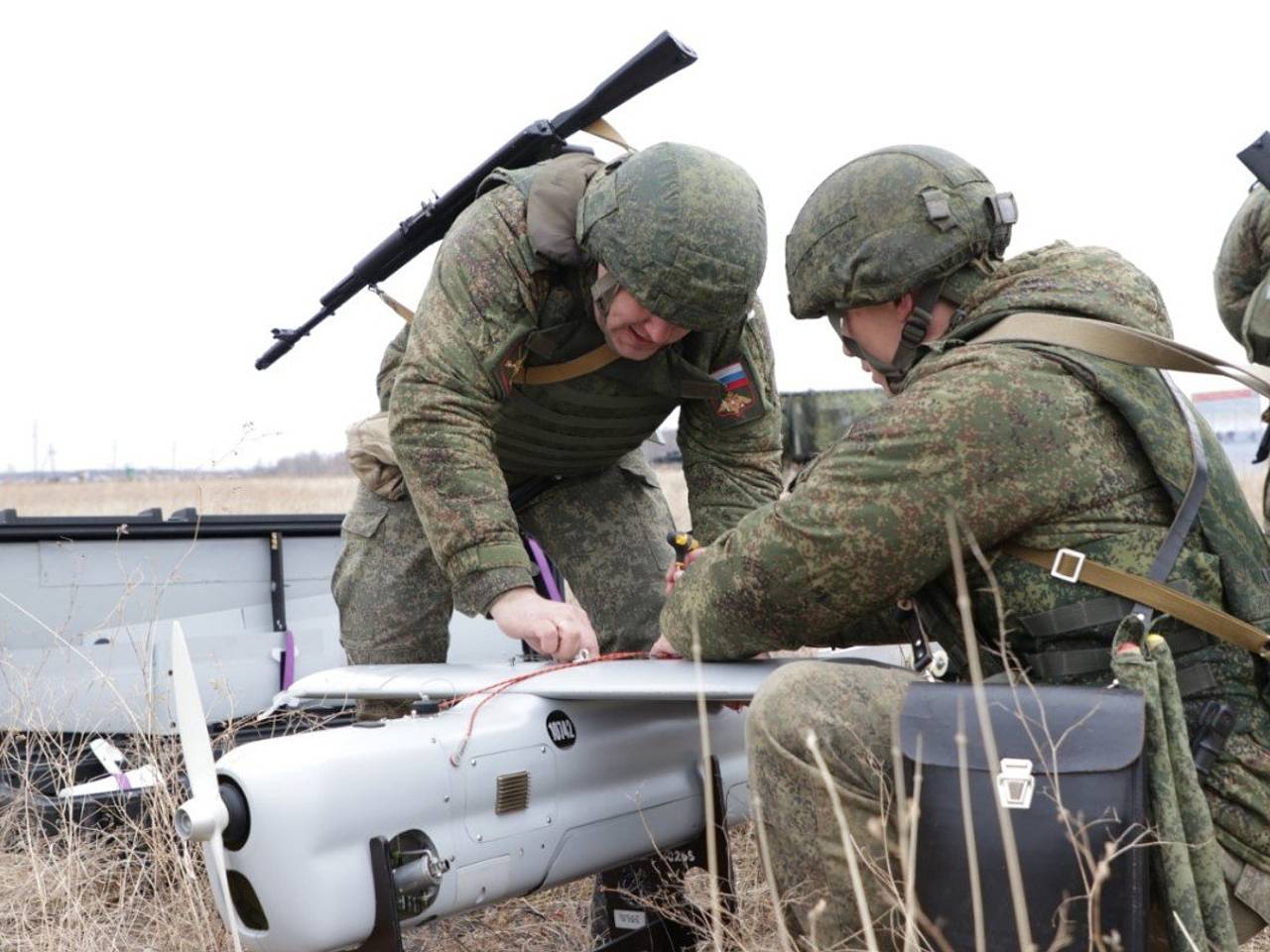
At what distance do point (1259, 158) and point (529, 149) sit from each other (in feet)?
8.02

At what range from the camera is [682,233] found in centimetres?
353

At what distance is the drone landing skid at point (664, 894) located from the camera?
11.3ft

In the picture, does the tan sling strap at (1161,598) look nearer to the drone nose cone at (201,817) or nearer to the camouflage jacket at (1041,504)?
the camouflage jacket at (1041,504)

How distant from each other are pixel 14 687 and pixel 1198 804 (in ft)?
13.6

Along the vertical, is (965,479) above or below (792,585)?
above

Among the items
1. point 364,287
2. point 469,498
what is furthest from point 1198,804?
point 364,287

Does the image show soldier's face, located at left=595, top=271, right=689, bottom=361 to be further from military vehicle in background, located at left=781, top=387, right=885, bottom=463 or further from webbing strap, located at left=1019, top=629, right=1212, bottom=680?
military vehicle in background, located at left=781, top=387, right=885, bottom=463

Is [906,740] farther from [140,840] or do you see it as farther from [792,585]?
[140,840]

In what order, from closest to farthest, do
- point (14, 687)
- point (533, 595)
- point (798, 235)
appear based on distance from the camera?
1. point (798, 235)
2. point (533, 595)
3. point (14, 687)

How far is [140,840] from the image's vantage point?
4.26 m

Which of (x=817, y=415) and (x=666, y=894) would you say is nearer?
Answer: (x=666, y=894)

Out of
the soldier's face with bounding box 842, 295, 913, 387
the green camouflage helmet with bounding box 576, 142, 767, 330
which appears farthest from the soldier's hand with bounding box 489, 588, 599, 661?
the soldier's face with bounding box 842, 295, 913, 387

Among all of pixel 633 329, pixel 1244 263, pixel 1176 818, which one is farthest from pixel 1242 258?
pixel 1176 818

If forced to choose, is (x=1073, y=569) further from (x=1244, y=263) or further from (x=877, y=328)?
(x=1244, y=263)
